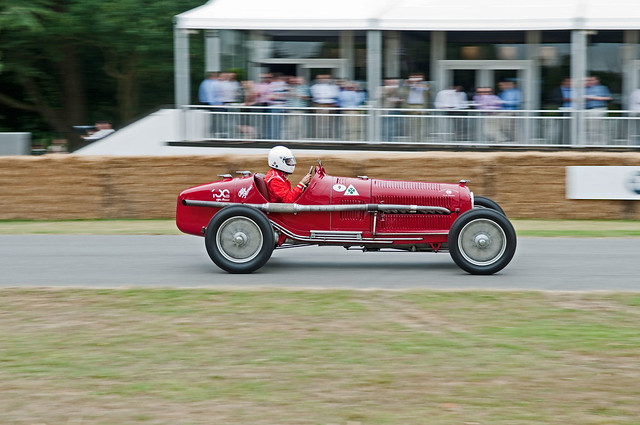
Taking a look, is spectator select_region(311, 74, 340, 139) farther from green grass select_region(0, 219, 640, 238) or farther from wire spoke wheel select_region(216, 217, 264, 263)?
wire spoke wheel select_region(216, 217, 264, 263)

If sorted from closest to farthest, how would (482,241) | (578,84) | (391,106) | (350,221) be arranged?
1. (482,241)
2. (350,221)
3. (578,84)
4. (391,106)

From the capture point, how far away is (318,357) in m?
5.83

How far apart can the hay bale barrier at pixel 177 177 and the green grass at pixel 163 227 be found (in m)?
0.27

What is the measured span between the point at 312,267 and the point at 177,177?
17.9 ft

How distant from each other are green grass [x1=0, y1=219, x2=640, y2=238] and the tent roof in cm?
585

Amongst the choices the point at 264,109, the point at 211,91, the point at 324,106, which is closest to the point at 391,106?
the point at 324,106

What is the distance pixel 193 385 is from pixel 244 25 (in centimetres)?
1465

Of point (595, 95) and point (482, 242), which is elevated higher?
point (595, 95)

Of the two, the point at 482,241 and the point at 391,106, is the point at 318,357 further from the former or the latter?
the point at 391,106

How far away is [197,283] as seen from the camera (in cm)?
856

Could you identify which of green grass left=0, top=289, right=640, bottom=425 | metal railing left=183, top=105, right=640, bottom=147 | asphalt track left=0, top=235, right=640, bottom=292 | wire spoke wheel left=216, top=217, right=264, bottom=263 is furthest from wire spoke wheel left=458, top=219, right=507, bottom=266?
metal railing left=183, top=105, right=640, bottom=147

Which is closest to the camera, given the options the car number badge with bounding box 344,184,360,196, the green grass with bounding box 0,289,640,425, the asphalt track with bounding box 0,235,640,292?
the green grass with bounding box 0,289,640,425

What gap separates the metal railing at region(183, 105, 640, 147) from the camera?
18.3 meters

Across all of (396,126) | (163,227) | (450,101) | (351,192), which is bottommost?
(163,227)
